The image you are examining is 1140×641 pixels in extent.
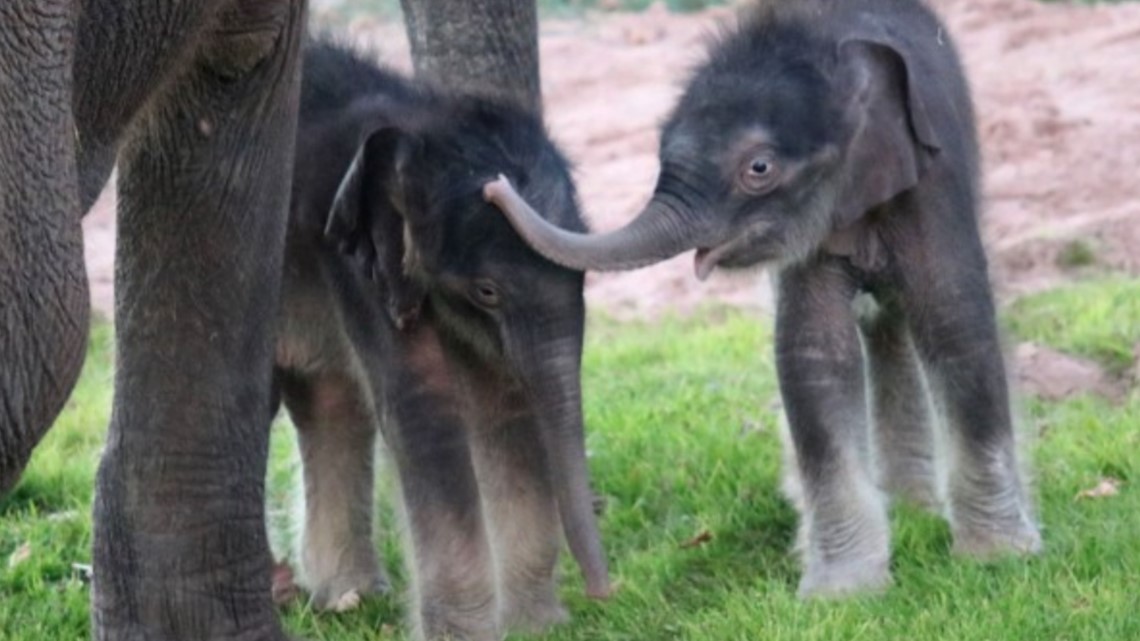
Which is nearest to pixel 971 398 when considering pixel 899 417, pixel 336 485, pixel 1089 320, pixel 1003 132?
pixel 899 417

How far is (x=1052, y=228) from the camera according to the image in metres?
10.1

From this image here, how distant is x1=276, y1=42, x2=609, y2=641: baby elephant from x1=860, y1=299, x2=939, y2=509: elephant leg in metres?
1.13

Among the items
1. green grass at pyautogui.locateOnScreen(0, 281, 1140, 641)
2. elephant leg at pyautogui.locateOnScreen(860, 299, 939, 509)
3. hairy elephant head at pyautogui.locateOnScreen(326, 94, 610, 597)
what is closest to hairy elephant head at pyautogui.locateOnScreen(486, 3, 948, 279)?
hairy elephant head at pyautogui.locateOnScreen(326, 94, 610, 597)

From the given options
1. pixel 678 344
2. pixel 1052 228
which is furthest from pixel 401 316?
pixel 1052 228

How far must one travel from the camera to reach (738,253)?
6113 mm

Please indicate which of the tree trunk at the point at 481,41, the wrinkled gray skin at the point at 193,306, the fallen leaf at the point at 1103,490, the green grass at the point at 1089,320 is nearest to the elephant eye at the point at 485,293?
the wrinkled gray skin at the point at 193,306

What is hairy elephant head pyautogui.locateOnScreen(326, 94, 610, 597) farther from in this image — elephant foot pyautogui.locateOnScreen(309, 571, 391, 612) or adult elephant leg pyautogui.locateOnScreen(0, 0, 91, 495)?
adult elephant leg pyautogui.locateOnScreen(0, 0, 91, 495)

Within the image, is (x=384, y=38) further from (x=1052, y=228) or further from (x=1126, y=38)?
(x=1052, y=228)

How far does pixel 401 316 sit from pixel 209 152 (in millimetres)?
742

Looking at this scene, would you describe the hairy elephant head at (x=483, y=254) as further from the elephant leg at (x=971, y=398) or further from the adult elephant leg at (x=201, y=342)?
the elephant leg at (x=971, y=398)

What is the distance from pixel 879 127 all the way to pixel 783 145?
26 cm

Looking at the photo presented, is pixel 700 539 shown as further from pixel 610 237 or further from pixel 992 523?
pixel 610 237

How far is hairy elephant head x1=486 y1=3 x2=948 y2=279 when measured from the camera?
6004mm

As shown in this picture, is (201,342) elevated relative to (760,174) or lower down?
lower down
